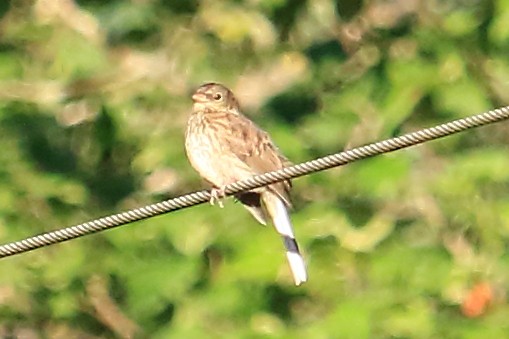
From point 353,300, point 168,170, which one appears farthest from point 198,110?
point 353,300

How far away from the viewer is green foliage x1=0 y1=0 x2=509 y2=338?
23.1 ft

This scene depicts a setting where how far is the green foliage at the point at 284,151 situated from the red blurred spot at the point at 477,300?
0.02 meters

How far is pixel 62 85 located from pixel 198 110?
33.6 inches

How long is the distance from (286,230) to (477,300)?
86 centimetres

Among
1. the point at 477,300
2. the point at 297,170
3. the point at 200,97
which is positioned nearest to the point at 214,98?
the point at 200,97

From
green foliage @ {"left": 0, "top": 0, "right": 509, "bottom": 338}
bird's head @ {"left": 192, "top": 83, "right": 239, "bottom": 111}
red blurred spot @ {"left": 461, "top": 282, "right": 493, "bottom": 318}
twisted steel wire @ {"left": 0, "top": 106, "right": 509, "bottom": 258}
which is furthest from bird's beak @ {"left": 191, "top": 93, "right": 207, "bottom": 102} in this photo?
twisted steel wire @ {"left": 0, "top": 106, "right": 509, "bottom": 258}

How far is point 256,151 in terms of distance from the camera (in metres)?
6.91

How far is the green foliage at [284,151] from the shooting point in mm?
7055

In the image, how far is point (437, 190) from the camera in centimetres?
724

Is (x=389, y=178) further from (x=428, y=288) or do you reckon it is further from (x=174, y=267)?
(x=174, y=267)

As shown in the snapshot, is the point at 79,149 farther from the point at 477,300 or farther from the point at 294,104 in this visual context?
the point at 477,300

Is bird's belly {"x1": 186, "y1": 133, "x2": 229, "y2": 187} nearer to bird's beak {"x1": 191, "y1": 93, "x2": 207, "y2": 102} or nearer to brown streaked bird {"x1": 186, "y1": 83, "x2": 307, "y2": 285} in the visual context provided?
brown streaked bird {"x1": 186, "y1": 83, "x2": 307, "y2": 285}

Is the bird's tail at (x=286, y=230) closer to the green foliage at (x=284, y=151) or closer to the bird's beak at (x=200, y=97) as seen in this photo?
the green foliage at (x=284, y=151)

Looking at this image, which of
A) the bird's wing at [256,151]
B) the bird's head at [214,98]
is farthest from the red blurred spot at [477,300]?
the bird's head at [214,98]
